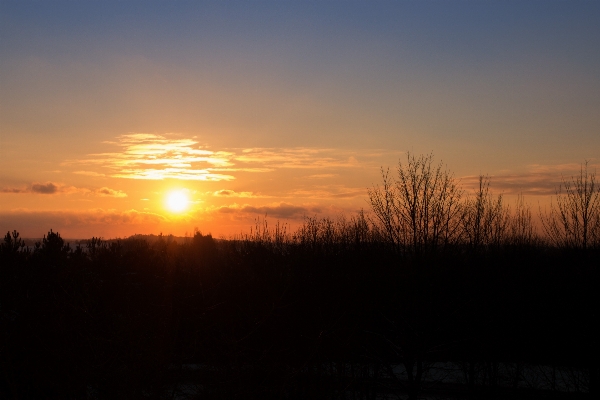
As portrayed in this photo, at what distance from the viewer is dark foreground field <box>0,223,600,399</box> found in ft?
47.0

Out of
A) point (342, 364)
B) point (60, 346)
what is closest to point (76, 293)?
point (60, 346)

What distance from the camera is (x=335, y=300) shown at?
2375 cm

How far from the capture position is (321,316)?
71.3 feet

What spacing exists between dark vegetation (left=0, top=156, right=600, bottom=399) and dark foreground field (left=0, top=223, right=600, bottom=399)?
7 cm

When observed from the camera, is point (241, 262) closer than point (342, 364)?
No

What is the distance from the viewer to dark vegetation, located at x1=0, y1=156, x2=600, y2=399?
567 inches

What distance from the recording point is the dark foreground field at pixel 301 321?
14328mm

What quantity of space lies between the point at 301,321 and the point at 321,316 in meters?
1.52

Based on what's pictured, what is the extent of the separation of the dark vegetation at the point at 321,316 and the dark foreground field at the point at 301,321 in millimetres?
75

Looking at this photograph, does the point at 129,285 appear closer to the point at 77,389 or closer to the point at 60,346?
the point at 60,346

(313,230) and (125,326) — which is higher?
(313,230)

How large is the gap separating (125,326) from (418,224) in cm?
1517

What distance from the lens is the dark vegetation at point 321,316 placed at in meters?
14.4

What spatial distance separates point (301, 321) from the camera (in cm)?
2292
